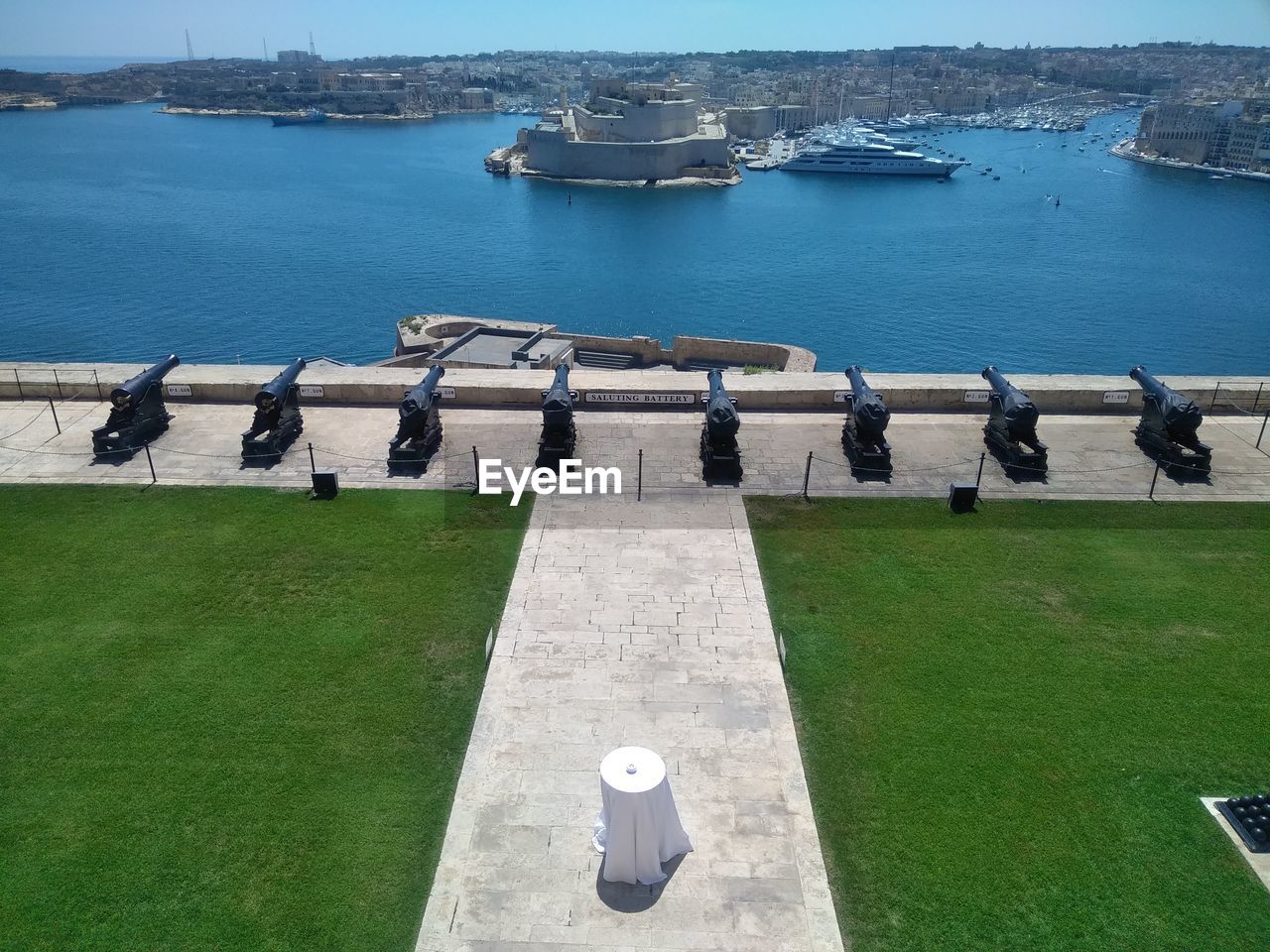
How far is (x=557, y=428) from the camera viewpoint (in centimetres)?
1570

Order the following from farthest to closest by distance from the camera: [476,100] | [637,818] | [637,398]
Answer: [476,100] → [637,398] → [637,818]

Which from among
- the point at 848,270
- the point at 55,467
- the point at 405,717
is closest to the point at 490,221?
the point at 848,270

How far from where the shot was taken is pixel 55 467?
1560 cm

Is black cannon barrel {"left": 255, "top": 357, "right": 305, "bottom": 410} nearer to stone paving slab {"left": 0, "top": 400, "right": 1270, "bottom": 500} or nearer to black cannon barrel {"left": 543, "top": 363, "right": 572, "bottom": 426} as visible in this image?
stone paving slab {"left": 0, "top": 400, "right": 1270, "bottom": 500}

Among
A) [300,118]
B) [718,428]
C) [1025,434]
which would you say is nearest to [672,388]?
[718,428]

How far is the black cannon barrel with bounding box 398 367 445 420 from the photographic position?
15.5 meters

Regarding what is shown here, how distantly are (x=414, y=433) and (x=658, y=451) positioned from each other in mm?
4652

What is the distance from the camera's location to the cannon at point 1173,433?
15492 millimetres

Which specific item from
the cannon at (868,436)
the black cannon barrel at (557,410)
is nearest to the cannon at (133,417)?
the black cannon barrel at (557,410)

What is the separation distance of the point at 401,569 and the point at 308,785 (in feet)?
13.9

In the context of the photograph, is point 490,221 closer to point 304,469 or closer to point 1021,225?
point 1021,225

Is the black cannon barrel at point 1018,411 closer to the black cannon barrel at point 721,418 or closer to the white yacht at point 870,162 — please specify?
the black cannon barrel at point 721,418

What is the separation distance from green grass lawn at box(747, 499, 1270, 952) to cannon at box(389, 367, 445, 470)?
20.3 ft

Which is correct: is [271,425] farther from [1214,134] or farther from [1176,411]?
[1214,134]
